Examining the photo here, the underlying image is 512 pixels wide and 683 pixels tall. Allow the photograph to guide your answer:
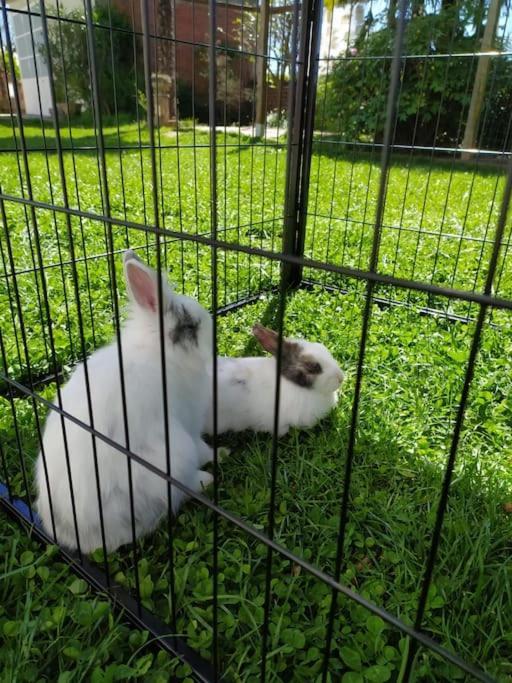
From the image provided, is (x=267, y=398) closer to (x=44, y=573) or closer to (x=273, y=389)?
(x=273, y=389)

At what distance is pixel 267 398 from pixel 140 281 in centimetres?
111

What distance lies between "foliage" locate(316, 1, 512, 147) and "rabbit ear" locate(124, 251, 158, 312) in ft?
10.9

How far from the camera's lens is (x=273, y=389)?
2664 mm

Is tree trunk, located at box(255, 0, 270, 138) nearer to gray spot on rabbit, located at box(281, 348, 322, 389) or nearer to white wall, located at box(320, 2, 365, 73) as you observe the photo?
white wall, located at box(320, 2, 365, 73)

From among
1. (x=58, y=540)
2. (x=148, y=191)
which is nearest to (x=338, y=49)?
(x=148, y=191)

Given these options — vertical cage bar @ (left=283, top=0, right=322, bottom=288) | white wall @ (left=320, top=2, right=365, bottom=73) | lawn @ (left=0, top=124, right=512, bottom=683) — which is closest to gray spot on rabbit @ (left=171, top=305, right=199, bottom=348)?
lawn @ (left=0, top=124, right=512, bottom=683)

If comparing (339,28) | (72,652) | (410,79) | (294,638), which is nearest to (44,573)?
(72,652)

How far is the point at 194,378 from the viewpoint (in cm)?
217

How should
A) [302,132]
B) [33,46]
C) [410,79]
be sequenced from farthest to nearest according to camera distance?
[410,79]
[302,132]
[33,46]

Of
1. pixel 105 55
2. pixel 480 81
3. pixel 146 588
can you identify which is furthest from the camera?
pixel 480 81

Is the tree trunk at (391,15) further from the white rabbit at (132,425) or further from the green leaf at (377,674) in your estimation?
the green leaf at (377,674)

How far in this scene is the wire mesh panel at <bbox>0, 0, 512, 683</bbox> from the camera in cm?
122

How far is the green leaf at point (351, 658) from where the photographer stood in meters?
1.52

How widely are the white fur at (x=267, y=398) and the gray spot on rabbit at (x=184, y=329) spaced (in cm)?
60
